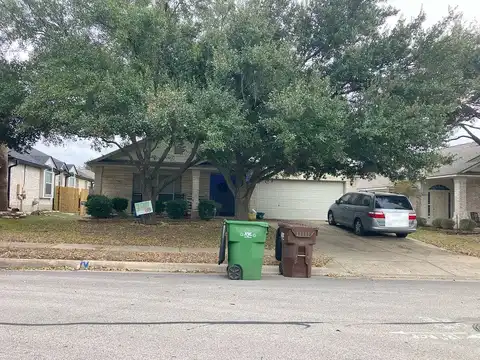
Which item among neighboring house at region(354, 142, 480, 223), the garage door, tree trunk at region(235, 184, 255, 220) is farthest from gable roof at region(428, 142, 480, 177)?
tree trunk at region(235, 184, 255, 220)

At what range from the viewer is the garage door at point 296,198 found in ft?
84.3

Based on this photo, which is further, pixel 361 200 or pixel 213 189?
pixel 213 189

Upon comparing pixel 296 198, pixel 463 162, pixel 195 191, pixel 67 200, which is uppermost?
pixel 463 162

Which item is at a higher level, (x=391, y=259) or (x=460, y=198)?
(x=460, y=198)

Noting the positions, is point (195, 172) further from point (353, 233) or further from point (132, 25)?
point (132, 25)

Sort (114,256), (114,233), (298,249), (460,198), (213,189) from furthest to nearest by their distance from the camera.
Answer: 1. (213,189)
2. (460,198)
3. (114,233)
4. (114,256)
5. (298,249)

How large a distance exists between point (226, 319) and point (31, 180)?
2304 centimetres

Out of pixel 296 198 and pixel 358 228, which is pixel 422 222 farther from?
pixel 358 228

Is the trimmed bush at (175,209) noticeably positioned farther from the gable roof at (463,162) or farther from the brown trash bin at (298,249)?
the brown trash bin at (298,249)

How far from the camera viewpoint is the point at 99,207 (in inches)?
781

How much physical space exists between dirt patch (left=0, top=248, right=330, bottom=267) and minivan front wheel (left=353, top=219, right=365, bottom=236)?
228 inches

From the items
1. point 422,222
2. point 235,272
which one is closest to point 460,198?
point 422,222

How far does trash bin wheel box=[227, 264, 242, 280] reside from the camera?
9.66 metres

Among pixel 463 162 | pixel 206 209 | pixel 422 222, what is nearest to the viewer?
pixel 206 209
